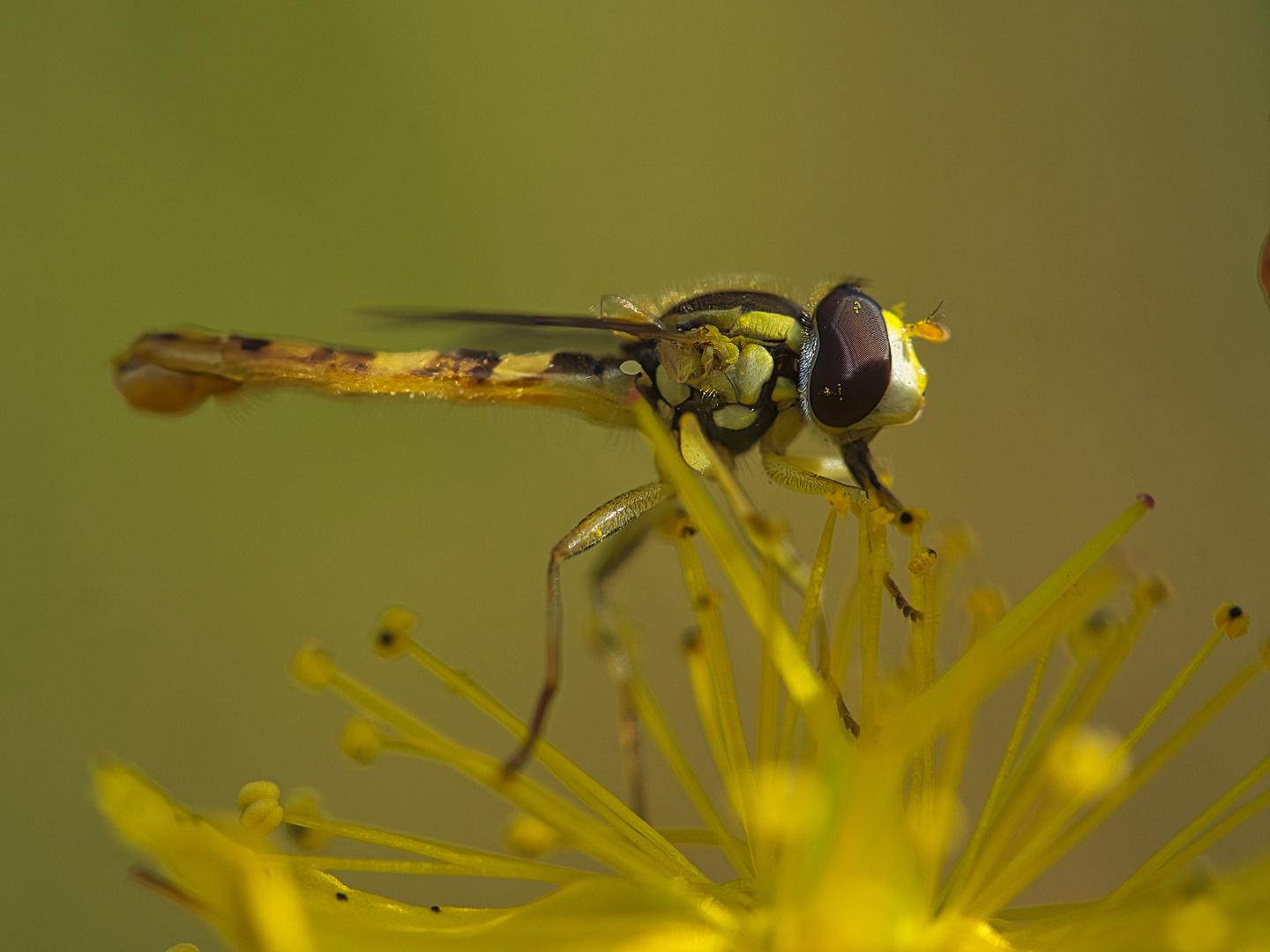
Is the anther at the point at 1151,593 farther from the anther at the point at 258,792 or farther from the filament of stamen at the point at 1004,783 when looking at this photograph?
the anther at the point at 258,792

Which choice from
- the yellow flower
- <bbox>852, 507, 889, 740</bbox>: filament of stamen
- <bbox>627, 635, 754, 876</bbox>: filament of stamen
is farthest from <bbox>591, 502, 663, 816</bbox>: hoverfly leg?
<bbox>852, 507, 889, 740</bbox>: filament of stamen

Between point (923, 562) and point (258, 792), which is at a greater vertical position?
point (923, 562)

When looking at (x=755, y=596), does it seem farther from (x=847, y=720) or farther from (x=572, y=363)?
(x=572, y=363)

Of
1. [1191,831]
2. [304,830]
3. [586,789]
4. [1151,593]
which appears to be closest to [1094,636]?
[1151,593]

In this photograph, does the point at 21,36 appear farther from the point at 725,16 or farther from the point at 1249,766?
the point at 1249,766

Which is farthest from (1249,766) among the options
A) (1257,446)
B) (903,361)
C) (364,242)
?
(364,242)

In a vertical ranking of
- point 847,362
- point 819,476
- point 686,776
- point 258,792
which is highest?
point 847,362

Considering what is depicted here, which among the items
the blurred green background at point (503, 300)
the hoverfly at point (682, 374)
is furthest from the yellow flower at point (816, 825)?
the blurred green background at point (503, 300)
